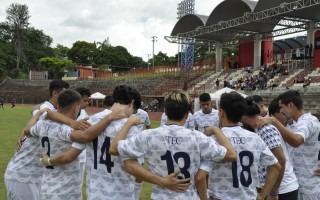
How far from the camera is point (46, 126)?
4293mm

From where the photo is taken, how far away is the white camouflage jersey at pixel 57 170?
13.8ft

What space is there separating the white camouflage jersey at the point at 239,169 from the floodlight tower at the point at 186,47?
152 feet

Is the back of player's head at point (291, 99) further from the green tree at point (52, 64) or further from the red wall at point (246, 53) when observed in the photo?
the green tree at point (52, 64)

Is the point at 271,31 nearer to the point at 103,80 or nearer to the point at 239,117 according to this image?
the point at 103,80

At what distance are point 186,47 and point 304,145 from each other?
2141 inches

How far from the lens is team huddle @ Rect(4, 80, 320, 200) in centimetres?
345

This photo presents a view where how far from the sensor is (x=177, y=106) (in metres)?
3.43

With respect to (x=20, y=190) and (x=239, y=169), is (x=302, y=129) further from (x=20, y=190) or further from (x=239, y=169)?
(x=20, y=190)

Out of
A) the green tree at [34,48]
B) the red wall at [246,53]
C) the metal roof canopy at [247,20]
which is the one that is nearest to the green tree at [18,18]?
the green tree at [34,48]

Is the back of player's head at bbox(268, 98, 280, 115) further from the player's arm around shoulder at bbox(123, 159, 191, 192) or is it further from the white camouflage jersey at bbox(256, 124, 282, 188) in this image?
the player's arm around shoulder at bbox(123, 159, 191, 192)

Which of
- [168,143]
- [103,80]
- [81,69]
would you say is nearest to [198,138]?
[168,143]

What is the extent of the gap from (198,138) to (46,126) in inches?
66.9

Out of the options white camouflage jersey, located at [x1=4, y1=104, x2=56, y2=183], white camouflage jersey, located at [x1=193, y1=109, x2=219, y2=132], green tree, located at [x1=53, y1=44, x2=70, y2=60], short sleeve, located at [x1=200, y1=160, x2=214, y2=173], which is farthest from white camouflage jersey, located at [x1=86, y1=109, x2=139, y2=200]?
green tree, located at [x1=53, y1=44, x2=70, y2=60]

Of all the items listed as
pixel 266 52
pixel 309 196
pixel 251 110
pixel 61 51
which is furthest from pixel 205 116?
pixel 61 51
